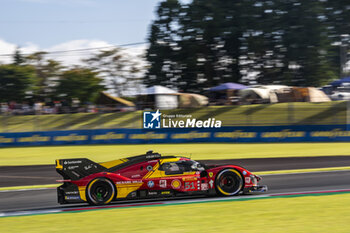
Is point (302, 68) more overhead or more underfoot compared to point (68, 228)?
more overhead

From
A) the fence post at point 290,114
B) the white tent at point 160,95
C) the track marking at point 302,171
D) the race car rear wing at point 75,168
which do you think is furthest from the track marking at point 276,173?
the white tent at point 160,95

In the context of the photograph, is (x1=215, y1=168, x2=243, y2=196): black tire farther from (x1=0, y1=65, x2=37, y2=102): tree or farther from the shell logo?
(x1=0, y1=65, x2=37, y2=102): tree

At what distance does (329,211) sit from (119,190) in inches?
164

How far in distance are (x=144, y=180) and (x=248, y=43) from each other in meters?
36.8

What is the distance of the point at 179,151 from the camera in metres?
22.6

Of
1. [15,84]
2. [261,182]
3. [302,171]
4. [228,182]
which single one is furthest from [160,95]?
[228,182]

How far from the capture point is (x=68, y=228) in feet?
23.5

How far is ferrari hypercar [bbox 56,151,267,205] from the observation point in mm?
8992

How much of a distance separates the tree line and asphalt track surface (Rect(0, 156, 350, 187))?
26.4m

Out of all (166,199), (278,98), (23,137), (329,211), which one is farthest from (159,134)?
(329,211)

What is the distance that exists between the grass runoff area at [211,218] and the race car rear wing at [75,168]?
884 millimetres

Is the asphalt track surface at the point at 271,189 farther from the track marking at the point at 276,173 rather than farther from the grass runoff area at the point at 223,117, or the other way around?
the grass runoff area at the point at 223,117

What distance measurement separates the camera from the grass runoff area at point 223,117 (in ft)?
89.9

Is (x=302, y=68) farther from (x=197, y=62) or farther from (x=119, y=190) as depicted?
(x=119, y=190)
